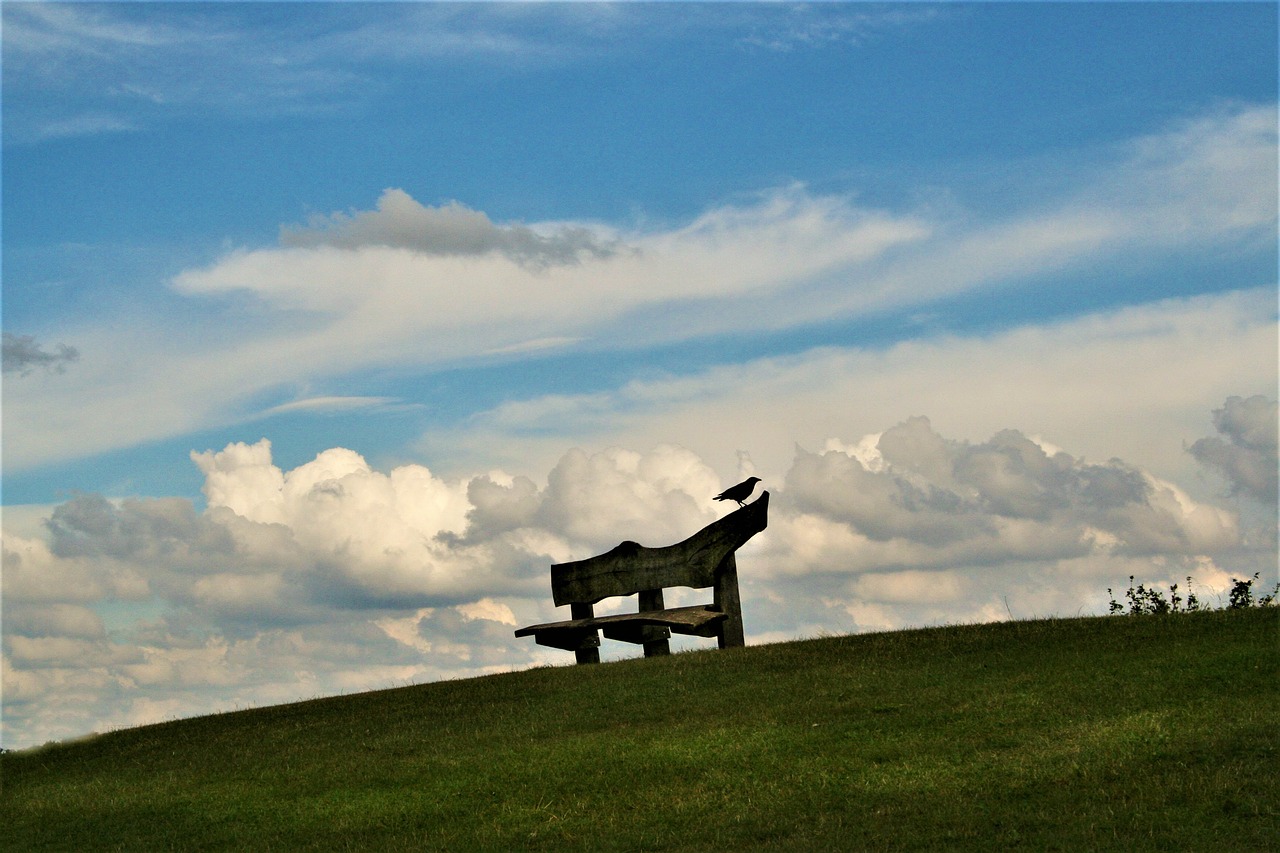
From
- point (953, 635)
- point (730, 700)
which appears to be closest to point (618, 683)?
point (730, 700)

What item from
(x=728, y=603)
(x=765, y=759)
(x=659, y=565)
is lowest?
(x=765, y=759)

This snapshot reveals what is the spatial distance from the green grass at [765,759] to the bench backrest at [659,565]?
2.02 metres

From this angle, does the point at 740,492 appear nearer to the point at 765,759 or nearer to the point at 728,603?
the point at 728,603

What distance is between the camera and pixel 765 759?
14406 mm

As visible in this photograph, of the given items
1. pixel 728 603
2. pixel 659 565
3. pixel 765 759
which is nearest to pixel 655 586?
pixel 659 565

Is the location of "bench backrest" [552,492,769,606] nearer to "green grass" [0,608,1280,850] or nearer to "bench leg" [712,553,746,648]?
"bench leg" [712,553,746,648]

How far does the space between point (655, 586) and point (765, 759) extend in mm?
8639

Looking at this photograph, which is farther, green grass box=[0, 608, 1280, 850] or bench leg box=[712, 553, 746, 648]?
bench leg box=[712, 553, 746, 648]

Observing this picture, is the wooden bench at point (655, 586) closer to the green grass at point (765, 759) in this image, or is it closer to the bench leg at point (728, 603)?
the bench leg at point (728, 603)

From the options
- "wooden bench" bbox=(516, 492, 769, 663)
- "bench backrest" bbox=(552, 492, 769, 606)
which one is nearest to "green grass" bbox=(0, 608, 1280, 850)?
"wooden bench" bbox=(516, 492, 769, 663)

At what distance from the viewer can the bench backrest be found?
22641 mm

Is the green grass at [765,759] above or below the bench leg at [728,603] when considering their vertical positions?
below

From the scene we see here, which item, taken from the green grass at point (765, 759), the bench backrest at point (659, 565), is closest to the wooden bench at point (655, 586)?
the bench backrest at point (659, 565)

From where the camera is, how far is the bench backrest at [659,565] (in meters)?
22.6
